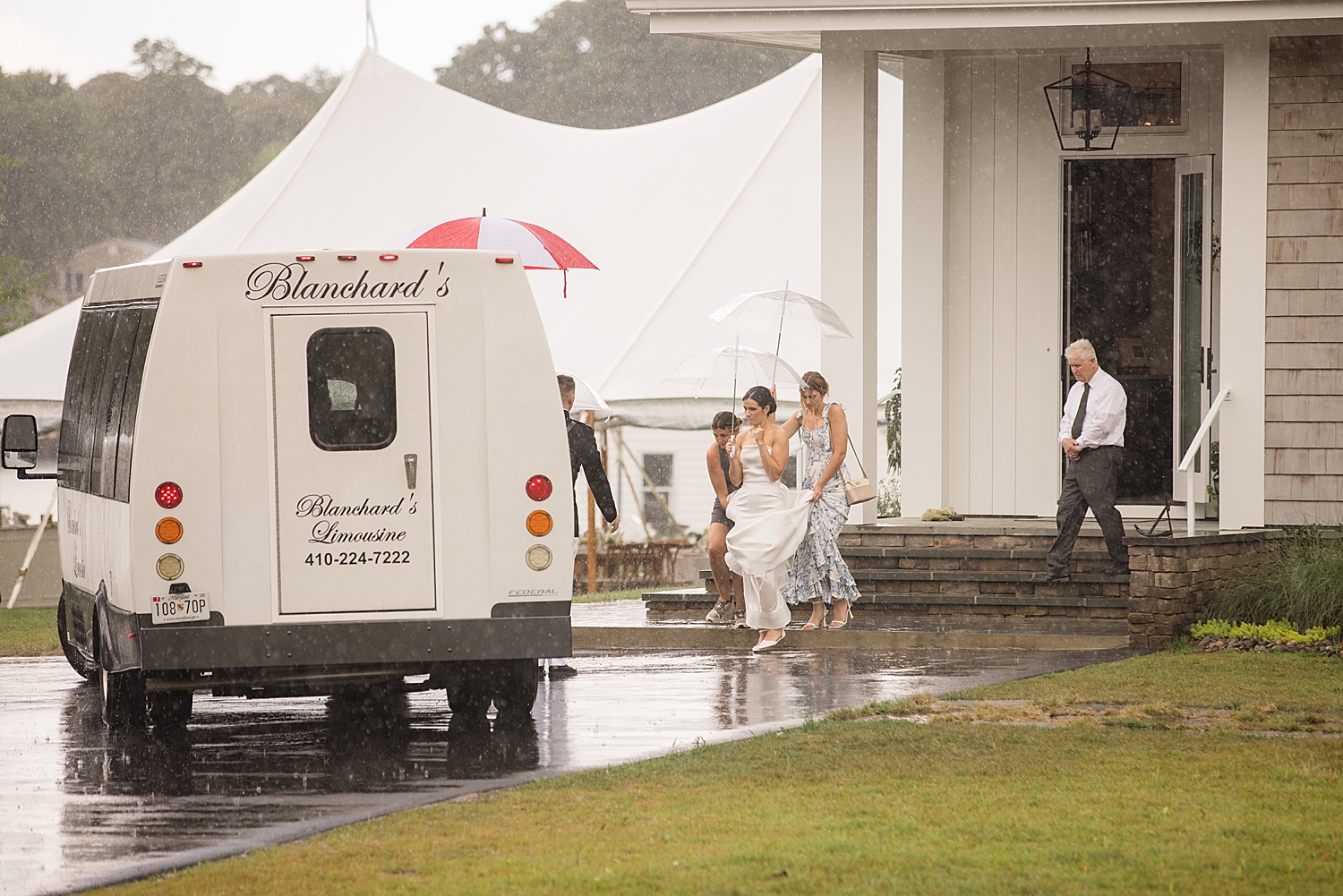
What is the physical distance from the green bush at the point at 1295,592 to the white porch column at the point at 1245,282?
32.6 inches

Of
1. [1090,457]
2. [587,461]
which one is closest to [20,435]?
[587,461]

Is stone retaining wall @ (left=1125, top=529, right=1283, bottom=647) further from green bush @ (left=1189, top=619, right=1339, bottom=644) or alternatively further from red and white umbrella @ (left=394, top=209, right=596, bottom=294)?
red and white umbrella @ (left=394, top=209, right=596, bottom=294)

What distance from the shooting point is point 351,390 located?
8555mm

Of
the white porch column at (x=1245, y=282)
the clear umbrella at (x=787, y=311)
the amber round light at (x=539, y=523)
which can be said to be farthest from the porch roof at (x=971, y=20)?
the amber round light at (x=539, y=523)

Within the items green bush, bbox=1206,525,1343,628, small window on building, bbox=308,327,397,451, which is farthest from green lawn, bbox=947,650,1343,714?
small window on building, bbox=308,327,397,451

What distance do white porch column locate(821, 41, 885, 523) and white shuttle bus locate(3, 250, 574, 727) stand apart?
527cm

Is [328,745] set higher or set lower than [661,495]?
higher

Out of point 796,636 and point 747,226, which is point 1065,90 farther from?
point 747,226

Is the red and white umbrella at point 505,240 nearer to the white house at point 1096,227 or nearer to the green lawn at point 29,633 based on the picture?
the white house at point 1096,227

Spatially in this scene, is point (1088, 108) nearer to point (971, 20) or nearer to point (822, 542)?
point (971, 20)

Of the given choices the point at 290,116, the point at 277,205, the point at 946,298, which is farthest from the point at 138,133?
the point at 946,298

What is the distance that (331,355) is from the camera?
28.1 feet

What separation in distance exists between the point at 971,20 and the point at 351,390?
20.7ft

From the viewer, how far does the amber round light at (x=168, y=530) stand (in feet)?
27.2
